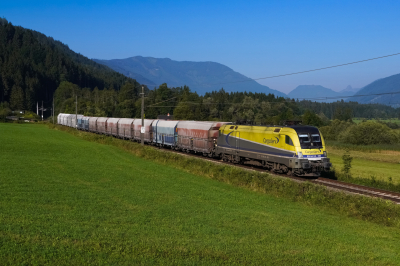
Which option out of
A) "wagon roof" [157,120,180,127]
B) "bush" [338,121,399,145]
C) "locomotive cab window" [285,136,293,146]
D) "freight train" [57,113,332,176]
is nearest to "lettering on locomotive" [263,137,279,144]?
"freight train" [57,113,332,176]

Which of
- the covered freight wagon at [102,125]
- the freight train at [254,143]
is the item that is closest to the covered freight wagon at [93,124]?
the covered freight wagon at [102,125]

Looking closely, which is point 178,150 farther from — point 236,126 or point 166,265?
point 166,265

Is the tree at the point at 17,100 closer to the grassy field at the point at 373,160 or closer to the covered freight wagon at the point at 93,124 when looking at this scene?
the covered freight wagon at the point at 93,124

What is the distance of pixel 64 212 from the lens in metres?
14.0

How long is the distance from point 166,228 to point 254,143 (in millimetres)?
20200

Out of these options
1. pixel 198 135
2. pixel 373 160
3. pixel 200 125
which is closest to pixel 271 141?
pixel 198 135

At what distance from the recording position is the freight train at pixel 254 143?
27.4m

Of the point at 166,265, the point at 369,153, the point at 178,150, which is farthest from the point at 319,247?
the point at 369,153

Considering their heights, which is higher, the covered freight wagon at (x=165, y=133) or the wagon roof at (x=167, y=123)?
the wagon roof at (x=167, y=123)

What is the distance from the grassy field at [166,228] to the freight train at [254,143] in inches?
280

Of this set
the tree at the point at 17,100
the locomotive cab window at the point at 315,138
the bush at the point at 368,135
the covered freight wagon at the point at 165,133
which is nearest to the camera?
the locomotive cab window at the point at 315,138

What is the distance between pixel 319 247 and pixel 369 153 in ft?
177

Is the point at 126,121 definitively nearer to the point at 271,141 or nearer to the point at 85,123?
the point at 85,123

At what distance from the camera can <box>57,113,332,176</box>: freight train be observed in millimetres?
27438
